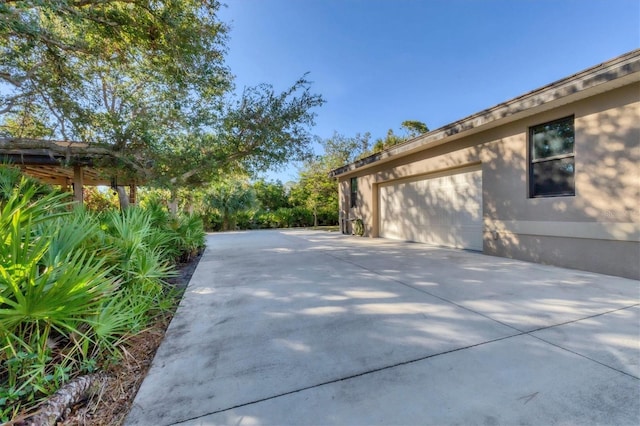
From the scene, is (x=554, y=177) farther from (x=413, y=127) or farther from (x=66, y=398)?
(x=413, y=127)

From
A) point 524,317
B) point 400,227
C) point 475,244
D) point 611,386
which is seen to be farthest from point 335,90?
point 611,386

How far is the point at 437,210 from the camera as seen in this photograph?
27.7 feet

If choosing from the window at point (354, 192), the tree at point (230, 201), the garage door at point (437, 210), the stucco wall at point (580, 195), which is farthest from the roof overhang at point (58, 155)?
the tree at point (230, 201)

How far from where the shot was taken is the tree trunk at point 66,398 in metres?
1.52

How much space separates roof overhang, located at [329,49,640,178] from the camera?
4.01m

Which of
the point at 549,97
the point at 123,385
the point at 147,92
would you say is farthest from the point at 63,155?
the point at 549,97

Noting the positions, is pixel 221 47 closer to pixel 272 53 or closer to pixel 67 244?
pixel 272 53

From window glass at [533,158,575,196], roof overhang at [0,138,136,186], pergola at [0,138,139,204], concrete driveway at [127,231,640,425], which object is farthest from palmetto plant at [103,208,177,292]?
window glass at [533,158,575,196]

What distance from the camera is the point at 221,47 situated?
7.87 m

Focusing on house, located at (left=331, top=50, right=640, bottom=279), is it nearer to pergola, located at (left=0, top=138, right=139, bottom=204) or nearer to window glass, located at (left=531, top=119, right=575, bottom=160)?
window glass, located at (left=531, top=119, right=575, bottom=160)

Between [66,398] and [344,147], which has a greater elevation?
[344,147]

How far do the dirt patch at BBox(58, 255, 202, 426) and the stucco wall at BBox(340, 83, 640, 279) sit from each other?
264 inches

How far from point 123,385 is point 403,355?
7.04ft

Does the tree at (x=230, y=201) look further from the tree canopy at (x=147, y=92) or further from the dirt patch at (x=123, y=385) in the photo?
the dirt patch at (x=123, y=385)
